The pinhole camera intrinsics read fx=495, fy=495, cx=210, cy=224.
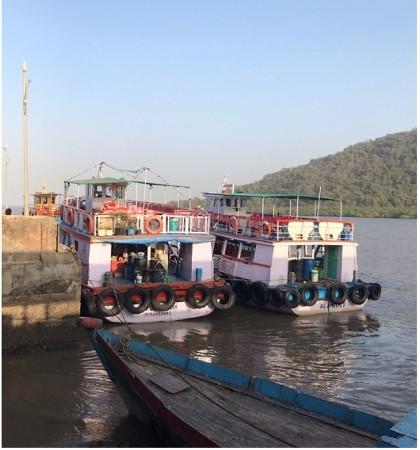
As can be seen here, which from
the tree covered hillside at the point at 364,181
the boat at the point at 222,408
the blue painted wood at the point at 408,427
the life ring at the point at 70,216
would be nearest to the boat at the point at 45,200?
the life ring at the point at 70,216

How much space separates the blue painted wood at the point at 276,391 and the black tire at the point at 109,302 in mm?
6879

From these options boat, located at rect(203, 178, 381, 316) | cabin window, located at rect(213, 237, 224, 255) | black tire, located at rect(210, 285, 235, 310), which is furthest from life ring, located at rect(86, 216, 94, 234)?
cabin window, located at rect(213, 237, 224, 255)

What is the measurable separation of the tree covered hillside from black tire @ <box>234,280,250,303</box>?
6384 centimetres

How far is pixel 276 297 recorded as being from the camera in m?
16.6

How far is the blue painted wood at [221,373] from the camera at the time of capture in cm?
839

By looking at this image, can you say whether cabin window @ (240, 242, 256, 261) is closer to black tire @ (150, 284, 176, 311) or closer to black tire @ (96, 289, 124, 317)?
black tire @ (150, 284, 176, 311)

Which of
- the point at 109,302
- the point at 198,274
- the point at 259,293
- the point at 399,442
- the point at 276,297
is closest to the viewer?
the point at 399,442

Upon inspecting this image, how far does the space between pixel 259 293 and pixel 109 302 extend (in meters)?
5.45

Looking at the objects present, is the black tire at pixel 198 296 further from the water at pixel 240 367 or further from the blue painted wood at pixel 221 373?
the blue painted wood at pixel 221 373

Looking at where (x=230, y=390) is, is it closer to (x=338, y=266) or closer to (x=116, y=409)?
(x=116, y=409)

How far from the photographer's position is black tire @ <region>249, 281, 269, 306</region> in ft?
55.9

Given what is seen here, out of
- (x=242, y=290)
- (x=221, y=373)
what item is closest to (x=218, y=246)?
(x=242, y=290)

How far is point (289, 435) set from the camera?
6.78 meters

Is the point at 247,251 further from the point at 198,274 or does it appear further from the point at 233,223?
the point at 198,274
